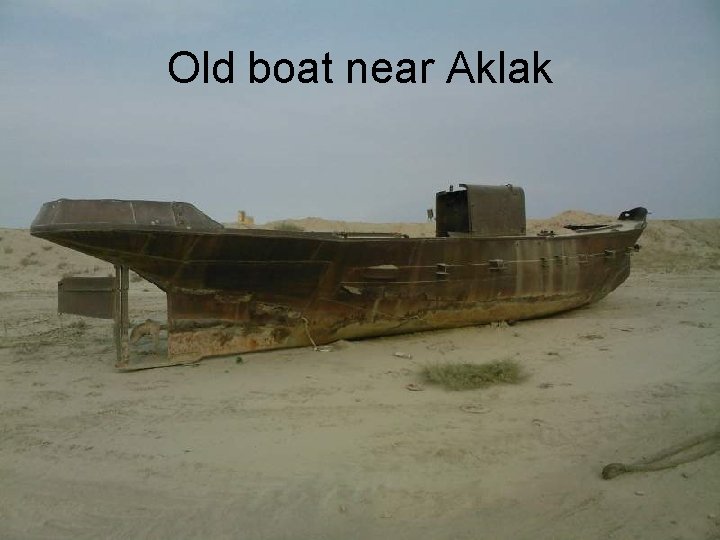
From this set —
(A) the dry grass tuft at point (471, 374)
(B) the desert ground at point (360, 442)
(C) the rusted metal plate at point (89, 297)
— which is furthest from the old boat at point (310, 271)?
(A) the dry grass tuft at point (471, 374)

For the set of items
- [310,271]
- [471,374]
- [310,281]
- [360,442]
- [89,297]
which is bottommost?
[360,442]

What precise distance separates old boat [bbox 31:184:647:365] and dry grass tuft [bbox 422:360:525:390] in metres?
1.70

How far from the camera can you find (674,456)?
3.22 metres

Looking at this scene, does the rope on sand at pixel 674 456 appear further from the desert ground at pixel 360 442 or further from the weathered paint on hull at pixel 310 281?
the weathered paint on hull at pixel 310 281

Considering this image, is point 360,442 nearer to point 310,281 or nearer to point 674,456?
point 674,456

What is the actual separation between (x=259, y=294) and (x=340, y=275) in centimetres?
96

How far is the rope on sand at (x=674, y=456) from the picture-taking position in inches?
118

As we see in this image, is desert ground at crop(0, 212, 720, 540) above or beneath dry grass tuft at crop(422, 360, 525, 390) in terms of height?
beneath

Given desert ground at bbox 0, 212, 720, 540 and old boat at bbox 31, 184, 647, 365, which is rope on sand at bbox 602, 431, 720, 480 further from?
old boat at bbox 31, 184, 647, 365

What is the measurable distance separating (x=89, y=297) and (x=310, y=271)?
239 centimetres

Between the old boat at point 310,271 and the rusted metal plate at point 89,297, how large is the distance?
19.0 inches

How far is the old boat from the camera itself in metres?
5.30

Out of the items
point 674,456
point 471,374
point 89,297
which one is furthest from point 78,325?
point 674,456

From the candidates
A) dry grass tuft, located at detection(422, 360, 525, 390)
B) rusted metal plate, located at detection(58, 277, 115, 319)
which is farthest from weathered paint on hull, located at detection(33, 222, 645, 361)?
dry grass tuft, located at detection(422, 360, 525, 390)
